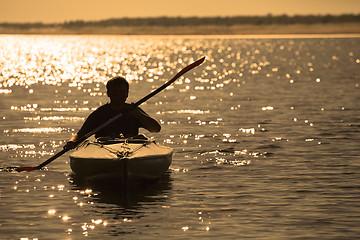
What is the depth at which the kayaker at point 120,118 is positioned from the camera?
16734 millimetres

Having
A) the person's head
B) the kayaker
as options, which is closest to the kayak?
the kayaker

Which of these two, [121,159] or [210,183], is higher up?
[121,159]

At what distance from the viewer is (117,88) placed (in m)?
16.7

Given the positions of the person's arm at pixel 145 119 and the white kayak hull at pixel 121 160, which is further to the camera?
the person's arm at pixel 145 119

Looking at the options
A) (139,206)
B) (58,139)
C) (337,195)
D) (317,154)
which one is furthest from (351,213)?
(58,139)

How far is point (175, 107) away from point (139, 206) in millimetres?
20407

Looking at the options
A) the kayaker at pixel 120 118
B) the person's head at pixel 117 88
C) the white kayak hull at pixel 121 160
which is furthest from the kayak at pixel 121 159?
the person's head at pixel 117 88

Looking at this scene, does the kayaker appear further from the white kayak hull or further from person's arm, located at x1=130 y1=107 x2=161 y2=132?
the white kayak hull

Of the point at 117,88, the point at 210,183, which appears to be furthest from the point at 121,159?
the point at 210,183

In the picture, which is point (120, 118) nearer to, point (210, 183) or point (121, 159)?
point (121, 159)

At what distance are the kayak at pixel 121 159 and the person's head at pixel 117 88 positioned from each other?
77 cm

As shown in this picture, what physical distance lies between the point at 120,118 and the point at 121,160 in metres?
1.46

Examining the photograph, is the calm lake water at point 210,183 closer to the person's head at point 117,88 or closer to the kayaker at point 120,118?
the kayaker at point 120,118

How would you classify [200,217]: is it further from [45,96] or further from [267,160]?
[45,96]
